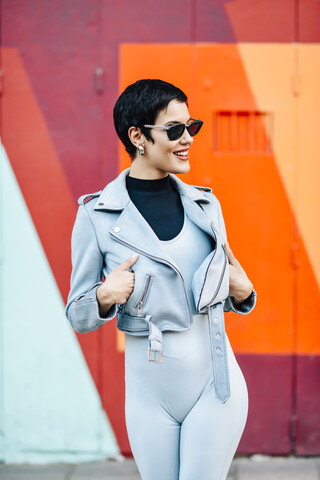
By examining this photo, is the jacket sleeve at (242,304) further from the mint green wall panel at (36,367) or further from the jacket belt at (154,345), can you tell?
the mint green wall panel at (36,367)

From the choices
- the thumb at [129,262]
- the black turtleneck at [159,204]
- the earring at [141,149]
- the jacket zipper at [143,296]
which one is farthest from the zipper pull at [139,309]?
the earring at [141,149]

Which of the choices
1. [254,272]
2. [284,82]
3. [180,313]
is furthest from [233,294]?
[284,82]

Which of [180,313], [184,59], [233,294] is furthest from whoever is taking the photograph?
Answer: [184,59]

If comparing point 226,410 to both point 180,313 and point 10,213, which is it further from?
point 10,213

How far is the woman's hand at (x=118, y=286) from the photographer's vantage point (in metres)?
1.80

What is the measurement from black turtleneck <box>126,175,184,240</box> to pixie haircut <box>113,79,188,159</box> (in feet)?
0.59

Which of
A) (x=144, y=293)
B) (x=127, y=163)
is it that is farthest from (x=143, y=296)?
(x=127, y=163)

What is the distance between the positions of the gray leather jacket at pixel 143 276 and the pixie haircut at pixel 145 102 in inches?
8.6

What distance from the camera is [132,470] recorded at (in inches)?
144

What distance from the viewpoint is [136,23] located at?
3.63 metres

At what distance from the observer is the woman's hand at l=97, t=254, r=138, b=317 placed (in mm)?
1799

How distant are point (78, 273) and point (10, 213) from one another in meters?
1.92

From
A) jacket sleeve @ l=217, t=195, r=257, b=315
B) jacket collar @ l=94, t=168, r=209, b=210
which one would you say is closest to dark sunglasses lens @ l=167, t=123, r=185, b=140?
jacket collar @ l=94, t=168, r=209, b=210

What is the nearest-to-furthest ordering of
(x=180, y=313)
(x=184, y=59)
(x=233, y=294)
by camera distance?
(x=180, y=313) < (x=233, y=294) < (x=184, y=59)
